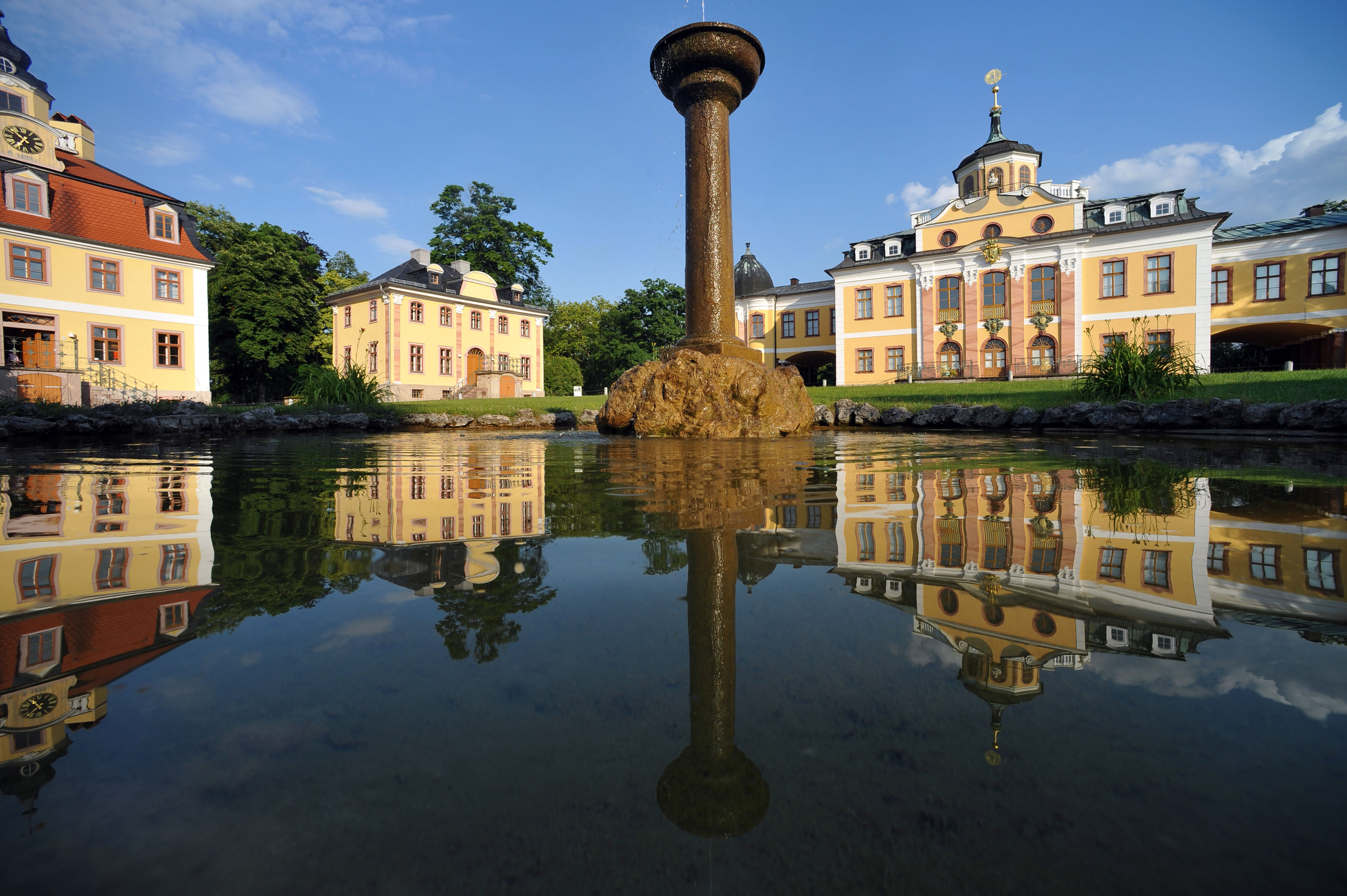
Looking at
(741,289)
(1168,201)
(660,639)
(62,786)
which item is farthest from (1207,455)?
(741,289)

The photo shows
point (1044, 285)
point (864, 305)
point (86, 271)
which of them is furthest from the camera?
point (864, 305)

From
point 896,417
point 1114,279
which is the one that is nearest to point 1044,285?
point 1114,279

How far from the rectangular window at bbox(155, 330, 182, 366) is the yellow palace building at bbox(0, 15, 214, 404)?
34 millimetres

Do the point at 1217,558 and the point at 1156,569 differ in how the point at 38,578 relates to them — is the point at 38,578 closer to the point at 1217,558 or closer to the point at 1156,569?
the point at 1156,569

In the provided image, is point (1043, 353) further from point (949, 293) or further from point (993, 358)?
point (949, 293)

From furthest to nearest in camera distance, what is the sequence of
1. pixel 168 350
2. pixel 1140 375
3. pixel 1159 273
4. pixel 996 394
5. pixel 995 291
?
pixel 995 291
pixel 1159 273
pixel 168 350
pixel 996 394
pixel 1140 375

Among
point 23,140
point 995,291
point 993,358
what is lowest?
point 993,358

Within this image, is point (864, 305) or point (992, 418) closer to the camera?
point (992, 418)

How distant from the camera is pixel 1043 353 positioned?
94.6ft

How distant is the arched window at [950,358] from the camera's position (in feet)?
100

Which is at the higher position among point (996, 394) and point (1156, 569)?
point (996, 394)

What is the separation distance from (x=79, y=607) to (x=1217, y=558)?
8.79ft

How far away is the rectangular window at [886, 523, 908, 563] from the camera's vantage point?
168 cm

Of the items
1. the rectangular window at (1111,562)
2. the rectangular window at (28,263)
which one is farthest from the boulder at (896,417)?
the rectangular window at (28,263)
